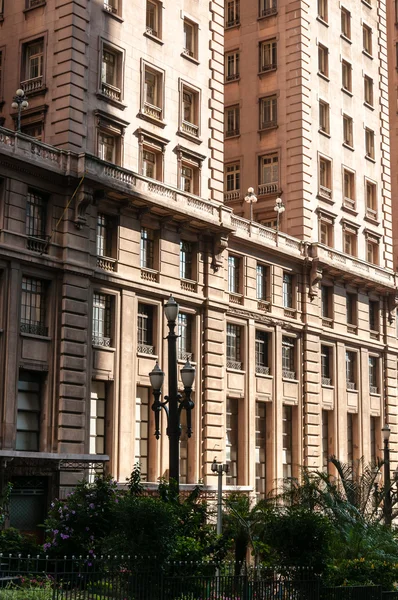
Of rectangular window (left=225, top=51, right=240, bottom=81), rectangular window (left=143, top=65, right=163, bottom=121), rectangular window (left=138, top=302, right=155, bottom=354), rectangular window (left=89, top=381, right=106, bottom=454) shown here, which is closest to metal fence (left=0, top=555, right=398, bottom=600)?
rectangular window (left=89, top=381, right=106, bottom=454)

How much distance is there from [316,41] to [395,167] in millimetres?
14261

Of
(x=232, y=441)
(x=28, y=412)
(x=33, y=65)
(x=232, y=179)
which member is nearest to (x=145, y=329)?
(x=28, y=412)

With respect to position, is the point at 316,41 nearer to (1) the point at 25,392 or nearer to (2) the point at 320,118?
(2) the point at 320,118

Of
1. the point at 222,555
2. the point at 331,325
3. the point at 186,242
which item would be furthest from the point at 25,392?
the point at 331,325

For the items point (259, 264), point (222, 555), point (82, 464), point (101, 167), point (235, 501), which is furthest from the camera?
point (259, 264)

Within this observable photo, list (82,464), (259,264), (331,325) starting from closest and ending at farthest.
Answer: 1. (82,464)
2. (259,264)
3. (331,325)

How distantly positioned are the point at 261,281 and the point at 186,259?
635 centimetres

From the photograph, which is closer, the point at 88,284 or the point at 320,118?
the point at 88,284

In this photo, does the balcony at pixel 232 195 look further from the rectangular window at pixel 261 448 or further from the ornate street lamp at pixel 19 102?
the ornate street lamp at pixel 19 102

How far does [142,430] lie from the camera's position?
137 ft

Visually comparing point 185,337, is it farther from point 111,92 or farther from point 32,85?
point 32,85

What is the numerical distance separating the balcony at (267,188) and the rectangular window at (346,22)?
12.1 metres

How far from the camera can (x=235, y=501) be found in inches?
1379

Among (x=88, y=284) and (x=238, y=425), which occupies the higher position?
(x=88, y=284)
